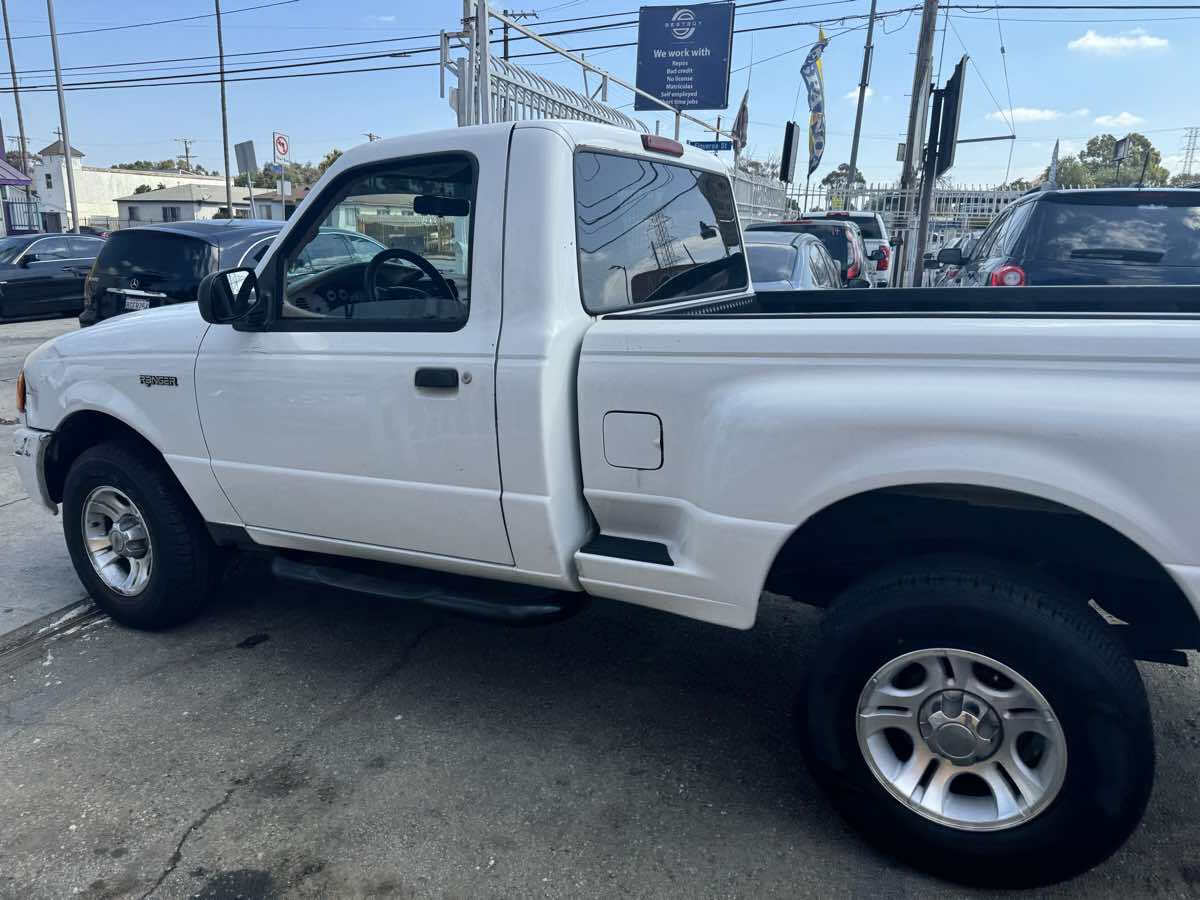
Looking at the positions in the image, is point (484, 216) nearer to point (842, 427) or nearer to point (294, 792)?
point (842, 427)

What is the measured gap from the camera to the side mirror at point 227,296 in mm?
3260

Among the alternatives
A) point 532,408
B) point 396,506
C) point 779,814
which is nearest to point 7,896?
point 396,506

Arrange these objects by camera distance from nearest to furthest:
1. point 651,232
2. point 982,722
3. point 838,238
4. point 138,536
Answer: point 982,722 < point 651,232 < point 138,536 < point 838,238

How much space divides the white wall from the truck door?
2579 inches

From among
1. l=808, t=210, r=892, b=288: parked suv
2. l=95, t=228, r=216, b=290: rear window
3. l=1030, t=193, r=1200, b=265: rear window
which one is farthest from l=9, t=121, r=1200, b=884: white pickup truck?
l=808, t=210, r=892, b=288: parked suv

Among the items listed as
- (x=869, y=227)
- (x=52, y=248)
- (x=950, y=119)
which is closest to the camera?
(x=950, y=119)

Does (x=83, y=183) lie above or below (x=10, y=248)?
above

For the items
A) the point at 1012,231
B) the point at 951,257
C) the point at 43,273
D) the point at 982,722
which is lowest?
the point at 982,722

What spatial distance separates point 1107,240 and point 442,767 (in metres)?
5.75

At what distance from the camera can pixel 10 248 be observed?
15.9 m

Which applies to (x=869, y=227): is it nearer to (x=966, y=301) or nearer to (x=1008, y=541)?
(x=966, y=301)

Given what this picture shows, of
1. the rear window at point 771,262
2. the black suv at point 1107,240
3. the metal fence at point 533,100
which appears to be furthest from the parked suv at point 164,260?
the black suv at point 1107,240

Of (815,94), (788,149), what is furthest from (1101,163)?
(788,149)

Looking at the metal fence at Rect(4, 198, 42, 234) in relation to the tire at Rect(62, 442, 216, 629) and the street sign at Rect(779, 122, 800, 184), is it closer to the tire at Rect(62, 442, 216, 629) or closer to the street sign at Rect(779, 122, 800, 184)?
the street sign at Rect(779, 122, 800, 184)
